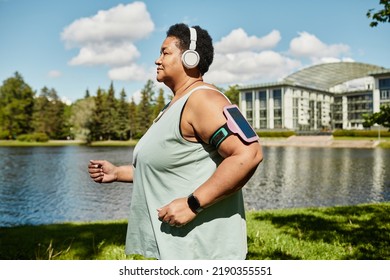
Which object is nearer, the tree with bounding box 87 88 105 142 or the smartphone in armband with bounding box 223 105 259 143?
the smartphone in armband with bounding box 223 105 259 143

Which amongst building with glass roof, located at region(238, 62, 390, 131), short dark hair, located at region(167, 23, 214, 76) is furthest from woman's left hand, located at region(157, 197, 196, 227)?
building with glass roof, located at region(238, 62, 390, 131)

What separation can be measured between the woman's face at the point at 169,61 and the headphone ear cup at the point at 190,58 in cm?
5

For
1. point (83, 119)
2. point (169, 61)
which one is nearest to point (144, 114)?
point (83, 119)

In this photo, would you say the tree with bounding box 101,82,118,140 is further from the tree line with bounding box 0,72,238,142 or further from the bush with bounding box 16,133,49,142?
the bush with bounding box 16,133,49,142

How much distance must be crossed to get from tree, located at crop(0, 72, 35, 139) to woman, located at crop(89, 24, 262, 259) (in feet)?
283

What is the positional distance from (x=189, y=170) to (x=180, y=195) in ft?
0.41

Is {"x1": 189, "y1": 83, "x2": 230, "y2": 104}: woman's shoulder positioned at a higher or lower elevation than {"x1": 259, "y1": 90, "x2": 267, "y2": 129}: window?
lower

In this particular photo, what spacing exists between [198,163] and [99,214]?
11.2 metres

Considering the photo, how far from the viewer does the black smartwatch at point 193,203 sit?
5.22 feet

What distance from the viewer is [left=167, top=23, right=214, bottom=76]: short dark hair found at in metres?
1.76

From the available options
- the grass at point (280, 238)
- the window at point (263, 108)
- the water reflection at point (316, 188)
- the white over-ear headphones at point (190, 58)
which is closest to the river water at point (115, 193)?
the water reflection at point (316, 188)

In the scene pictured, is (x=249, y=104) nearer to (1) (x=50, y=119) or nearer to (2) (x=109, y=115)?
(2) (x=109, y=115)

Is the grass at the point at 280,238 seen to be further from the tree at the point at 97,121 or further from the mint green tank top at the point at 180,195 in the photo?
the tree at the point at 97,121

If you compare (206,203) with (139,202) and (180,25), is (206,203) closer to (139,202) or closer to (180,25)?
(139,202)
